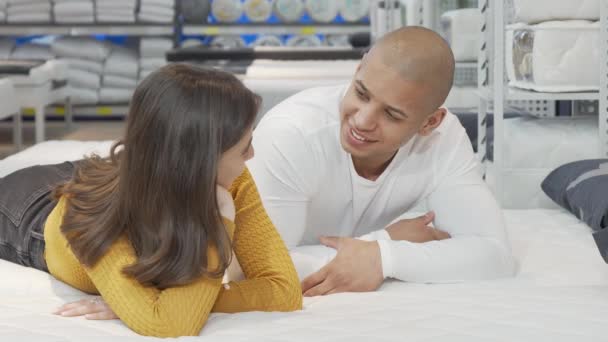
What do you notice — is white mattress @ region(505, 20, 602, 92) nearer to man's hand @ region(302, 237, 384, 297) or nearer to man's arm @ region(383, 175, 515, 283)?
man's arm @ region(383, 175, 515, 283)

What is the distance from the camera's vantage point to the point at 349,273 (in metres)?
1.78

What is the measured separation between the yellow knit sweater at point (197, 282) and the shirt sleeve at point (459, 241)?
0.27m

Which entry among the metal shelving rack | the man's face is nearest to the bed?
the man's face

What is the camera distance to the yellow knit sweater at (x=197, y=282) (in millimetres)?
1442

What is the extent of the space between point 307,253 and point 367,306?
0.87 ft

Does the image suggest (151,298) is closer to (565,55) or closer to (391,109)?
(391,109)

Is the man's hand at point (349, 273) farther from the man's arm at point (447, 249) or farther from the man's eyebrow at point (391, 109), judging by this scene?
the man's eyebrow at point (391, 109)

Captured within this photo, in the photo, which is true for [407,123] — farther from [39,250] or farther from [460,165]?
[39,250]

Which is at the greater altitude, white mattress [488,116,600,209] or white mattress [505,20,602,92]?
white mattress [505,20,602,92]

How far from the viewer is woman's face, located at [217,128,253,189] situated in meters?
1.48

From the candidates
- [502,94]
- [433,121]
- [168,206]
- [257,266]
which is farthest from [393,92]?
[502,94]

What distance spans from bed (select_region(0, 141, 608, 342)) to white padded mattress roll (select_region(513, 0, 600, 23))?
1072 mm

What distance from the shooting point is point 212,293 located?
1.49 m

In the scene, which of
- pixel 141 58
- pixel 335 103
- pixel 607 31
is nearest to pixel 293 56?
pixel 141 58
